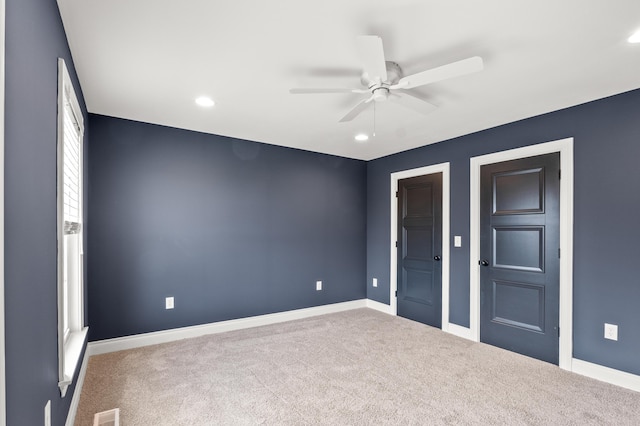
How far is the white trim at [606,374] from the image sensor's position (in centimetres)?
262

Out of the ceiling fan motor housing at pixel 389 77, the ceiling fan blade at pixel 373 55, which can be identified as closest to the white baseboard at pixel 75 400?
the ceiling fan blade at pixel 373 55

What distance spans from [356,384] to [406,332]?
1485mm

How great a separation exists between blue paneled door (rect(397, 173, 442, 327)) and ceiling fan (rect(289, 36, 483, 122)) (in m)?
1.91

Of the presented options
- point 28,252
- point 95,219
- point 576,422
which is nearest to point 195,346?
point 95,219

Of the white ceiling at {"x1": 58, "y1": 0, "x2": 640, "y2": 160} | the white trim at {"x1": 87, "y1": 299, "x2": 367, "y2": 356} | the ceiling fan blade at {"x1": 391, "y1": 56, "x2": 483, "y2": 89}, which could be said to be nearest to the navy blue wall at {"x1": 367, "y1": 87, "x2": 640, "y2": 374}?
the white ceiling at {"x1": 58, "y1": 0, "x2": 640, "y2": 160}

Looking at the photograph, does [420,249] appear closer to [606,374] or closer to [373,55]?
[606,374]

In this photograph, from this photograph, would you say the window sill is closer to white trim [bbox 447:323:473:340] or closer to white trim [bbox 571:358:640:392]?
white trim [bbox 447:323:473:340]

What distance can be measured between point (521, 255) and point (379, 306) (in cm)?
219

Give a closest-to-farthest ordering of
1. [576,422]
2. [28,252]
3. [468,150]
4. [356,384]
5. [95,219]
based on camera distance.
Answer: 1. [28,252]
2. [576,422]
3. [356,384]
4. [95,219]
5. [468,150]

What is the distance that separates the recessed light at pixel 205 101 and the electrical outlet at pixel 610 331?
376 centimetres

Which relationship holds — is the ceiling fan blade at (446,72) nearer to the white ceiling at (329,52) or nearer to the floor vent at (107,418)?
the white ceiling at (329,52)

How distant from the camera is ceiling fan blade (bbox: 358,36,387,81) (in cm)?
167

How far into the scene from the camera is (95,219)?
3.27m

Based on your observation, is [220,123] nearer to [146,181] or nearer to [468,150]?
[146,181]
